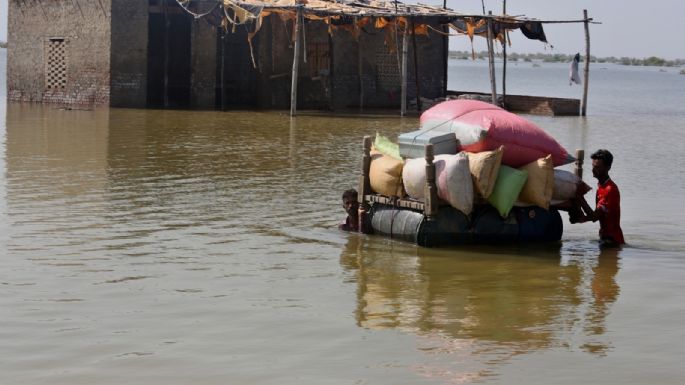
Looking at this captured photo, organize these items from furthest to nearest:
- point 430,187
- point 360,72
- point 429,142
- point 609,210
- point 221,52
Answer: point 360,72, point 221,52, point 609,210, point 429,142, point 430,187

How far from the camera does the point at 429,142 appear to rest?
33.0ft

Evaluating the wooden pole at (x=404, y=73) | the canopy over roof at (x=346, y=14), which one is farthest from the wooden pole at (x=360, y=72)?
the wooden pole at (x=404, y=73)

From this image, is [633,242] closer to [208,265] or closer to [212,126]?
[208,265]

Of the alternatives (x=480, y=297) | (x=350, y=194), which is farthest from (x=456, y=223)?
(x=480, y=297)

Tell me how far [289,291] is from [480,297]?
4.55 feet

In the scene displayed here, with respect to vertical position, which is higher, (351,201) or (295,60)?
(295,60)

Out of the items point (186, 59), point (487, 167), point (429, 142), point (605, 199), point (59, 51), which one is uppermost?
point (59, 51)

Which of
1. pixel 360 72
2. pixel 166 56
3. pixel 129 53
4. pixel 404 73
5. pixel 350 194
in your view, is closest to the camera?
pixel 350 194

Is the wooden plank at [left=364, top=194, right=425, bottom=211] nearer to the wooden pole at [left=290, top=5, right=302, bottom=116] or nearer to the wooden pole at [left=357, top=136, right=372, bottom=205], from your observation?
the wooden pole at [left=357, top=136, right=372, bottom=205]

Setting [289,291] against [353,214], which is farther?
[353,214]

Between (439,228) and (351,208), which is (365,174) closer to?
(351,208)

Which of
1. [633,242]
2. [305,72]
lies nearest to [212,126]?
[305,72]

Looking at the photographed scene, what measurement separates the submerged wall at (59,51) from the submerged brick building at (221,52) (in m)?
0.02

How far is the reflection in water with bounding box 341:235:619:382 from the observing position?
7.03 m
